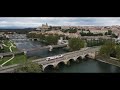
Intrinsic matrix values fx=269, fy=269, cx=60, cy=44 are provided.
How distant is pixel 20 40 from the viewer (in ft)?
19.4

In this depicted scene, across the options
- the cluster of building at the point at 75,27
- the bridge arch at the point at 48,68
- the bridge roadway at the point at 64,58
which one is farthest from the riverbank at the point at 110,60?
the bridge arch at the point at 48,68

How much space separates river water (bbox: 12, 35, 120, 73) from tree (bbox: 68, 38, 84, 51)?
0.22m

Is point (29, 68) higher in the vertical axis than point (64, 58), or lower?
lower

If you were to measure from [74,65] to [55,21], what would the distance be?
1056 mm

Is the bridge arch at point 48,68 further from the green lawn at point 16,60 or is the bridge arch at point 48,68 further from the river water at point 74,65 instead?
the green lawn at point 16,60

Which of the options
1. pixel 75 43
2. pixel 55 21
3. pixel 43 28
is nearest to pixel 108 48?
pixel 75 43

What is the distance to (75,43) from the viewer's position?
6000 mm

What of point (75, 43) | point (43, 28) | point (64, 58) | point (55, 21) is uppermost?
point (55, 21)

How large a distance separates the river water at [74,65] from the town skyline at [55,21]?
0.41 m

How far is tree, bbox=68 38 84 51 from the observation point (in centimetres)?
600

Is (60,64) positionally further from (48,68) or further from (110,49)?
(110,49)
